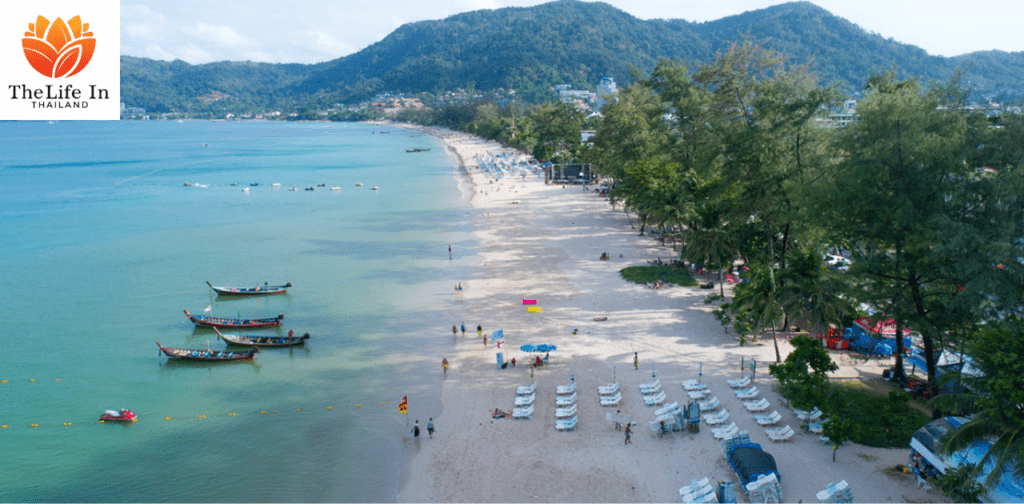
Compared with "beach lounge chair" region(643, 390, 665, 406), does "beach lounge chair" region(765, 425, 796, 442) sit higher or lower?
higher

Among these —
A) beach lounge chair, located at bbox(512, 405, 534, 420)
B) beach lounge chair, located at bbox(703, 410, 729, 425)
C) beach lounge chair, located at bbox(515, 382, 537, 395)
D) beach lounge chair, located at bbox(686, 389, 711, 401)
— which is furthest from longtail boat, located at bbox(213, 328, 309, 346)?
beach lounge chair, located at bbox(703, 410, 729, 425)

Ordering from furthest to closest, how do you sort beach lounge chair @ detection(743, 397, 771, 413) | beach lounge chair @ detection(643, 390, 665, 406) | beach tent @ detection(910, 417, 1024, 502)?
1. beach lounge chair @ detection(643, 390, 665, 406)
2. beach lounge chair @ detection(743, 397, 771, 413)
3. beach tent @ detection(910, 417, 1024, 502)

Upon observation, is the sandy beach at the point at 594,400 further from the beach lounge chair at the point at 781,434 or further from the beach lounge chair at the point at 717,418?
the beach lounge chair at the point at 717,418

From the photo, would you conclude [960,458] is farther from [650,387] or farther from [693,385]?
[650,387]

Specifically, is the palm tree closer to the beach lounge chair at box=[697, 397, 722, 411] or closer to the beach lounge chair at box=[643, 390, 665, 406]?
the beach lounge chair at box=[697, 397, 722, 411]

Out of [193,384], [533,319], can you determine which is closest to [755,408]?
[533,319]
